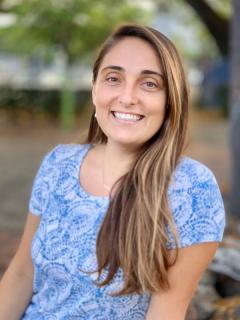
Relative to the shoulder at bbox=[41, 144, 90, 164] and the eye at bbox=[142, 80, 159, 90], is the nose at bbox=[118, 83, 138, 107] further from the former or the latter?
the shoulder at bbox=[41, 144, 90, 164]

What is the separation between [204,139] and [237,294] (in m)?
10.4

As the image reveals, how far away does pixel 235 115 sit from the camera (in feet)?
17.6

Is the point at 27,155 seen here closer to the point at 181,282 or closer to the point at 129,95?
the point at 129,95

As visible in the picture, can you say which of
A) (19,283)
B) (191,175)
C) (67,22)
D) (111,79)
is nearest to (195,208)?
(191,175)

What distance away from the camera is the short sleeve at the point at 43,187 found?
1879 mm

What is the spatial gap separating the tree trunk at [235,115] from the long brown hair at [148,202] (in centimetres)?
371

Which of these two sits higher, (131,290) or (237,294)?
(131,290)

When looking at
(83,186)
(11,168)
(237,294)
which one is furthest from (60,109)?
(83,186)

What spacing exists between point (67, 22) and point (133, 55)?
1609 cm

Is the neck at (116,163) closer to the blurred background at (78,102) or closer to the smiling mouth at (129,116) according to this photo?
the smiling mouth at (129,116)

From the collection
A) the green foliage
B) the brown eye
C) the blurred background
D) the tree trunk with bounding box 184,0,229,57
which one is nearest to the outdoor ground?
the blurred background

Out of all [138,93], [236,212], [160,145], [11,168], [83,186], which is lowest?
[11,168]

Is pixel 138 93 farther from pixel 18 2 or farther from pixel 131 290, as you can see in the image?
pixel 18 2

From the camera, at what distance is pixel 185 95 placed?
1.73 meters
